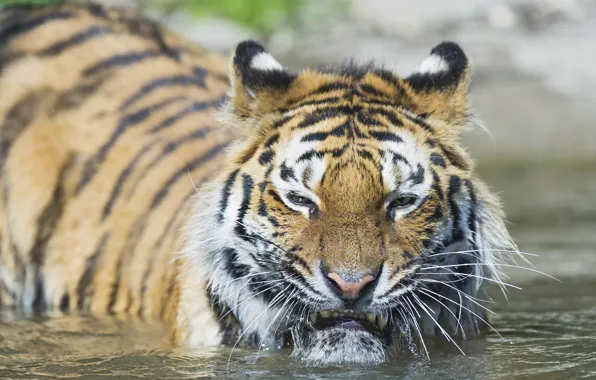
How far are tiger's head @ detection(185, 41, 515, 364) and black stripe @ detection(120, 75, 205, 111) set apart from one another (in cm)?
110

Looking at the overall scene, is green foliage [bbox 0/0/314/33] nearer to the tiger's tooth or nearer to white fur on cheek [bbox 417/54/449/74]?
white fur on cheek [bbox 417/54/449/74]

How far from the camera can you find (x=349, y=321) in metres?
3.27

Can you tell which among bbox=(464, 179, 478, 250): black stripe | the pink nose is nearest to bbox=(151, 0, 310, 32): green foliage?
bbox=(464, 179, 478, 250): black stripe

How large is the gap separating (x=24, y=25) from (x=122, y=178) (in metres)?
0.93

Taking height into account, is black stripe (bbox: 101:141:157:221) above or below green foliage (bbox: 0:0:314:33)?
below

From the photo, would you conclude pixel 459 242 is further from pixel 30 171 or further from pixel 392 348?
pixel 30 171

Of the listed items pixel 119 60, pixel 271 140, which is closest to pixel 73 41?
pixel 119 60

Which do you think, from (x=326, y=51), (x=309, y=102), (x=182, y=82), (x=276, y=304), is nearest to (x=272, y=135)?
(x=309, y=102)

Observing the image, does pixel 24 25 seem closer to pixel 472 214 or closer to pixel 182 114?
pixel 182 114

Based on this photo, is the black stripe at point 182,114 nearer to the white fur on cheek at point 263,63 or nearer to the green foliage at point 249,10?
the white fur on cheek at point 263,63

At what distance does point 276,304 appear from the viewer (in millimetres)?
3465

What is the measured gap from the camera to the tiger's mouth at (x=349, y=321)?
10.7ft

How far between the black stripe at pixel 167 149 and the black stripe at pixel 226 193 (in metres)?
0.95

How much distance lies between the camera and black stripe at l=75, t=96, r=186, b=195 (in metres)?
4.51
